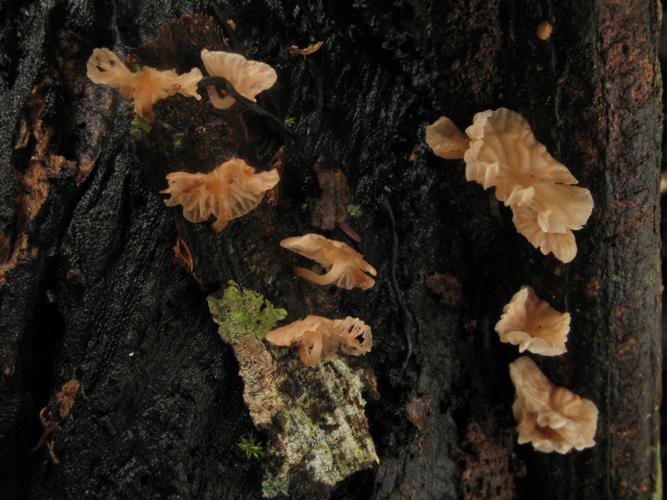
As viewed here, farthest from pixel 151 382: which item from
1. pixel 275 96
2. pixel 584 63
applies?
pixel 584 63

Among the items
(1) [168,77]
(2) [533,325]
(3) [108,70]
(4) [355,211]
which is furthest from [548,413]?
(3) [108,70]

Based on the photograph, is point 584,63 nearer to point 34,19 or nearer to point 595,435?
point 595,435

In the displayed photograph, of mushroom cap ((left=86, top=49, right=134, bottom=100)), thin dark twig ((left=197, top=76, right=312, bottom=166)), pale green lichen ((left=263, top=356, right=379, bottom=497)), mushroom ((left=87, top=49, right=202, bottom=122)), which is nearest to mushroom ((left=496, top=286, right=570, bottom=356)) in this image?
pale green lichen ((left=263, top=356, right=379, bottom=497))

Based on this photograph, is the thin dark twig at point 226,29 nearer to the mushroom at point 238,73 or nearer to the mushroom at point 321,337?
the mushroom at point 238,73

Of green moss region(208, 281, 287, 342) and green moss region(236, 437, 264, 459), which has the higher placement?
green moss region(208, 281, 287, 342)

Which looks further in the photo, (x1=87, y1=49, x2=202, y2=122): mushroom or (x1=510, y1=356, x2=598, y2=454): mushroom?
(x1=510, y1=356, x2=598, y2=454): mushroom

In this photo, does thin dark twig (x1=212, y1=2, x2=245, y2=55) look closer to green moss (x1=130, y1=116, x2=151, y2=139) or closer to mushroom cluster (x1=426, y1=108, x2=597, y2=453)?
green moss (x1=130, y1=116, x2=151, y2=139)
